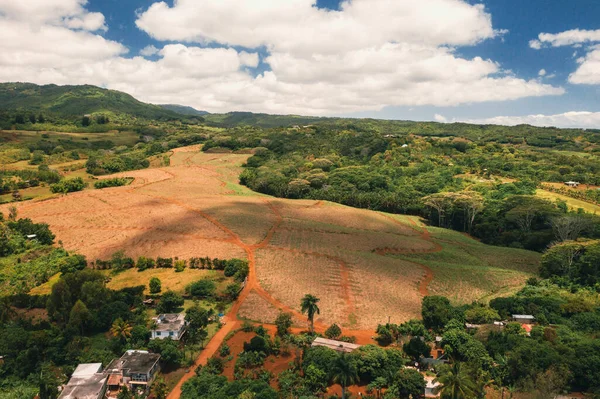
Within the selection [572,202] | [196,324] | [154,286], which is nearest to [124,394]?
[196,324]

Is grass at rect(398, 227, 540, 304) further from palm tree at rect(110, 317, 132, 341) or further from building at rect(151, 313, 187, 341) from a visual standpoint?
palm tree at rect(110, 317, 132, 341)

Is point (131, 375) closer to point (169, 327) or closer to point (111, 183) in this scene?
point (169, 327)

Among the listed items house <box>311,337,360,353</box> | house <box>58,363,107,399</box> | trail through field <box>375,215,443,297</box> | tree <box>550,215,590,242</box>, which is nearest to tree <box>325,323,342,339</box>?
house <box>311,337,360,353</box>

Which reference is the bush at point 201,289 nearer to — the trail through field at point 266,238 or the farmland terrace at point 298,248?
the farmland terrace at point 298,248

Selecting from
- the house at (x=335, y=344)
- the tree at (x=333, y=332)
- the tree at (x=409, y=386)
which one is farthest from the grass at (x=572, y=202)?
the house at (x=335, y=344)

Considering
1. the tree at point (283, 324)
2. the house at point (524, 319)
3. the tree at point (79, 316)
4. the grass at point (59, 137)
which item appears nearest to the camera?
the tree at point (79, 316)
